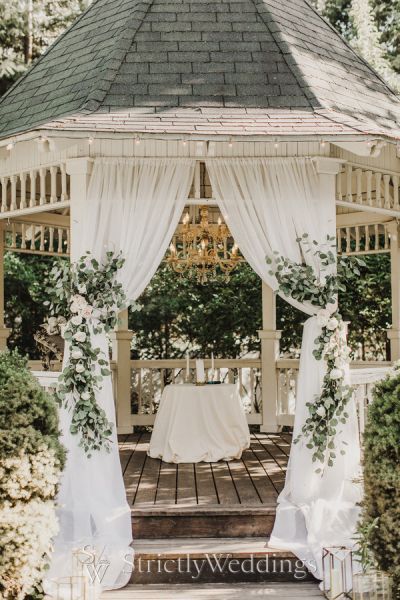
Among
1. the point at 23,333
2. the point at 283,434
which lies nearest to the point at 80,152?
the point at 283,434

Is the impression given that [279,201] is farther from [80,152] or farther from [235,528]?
[235,528]

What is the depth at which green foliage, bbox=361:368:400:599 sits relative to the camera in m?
4.47

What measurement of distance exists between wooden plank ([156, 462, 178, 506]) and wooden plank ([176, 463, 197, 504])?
2.0 inches

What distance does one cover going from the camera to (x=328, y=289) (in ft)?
20.2

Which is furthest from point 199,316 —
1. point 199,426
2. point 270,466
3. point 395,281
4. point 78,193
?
point 78,193

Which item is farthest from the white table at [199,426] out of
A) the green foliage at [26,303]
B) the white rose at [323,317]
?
the green foliage at [26,303]

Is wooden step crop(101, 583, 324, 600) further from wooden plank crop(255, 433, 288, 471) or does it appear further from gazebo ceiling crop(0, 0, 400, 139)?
gazebo ceiling crop(0, 0, 400, 139)

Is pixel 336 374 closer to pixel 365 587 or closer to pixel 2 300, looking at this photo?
pixel 365 587

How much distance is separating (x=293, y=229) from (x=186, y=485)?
2.62 m

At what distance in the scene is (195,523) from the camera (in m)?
5.82

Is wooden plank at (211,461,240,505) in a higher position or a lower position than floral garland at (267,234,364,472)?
lower

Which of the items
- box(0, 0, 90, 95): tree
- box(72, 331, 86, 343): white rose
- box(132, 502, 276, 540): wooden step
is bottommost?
box(132, 502, 276, 540): wooden step

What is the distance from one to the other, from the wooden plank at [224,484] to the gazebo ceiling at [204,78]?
312 centimetres

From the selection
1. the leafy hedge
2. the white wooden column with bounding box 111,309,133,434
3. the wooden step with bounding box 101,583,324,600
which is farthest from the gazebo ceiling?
the wooden step with bounding box 101,583,324,600
